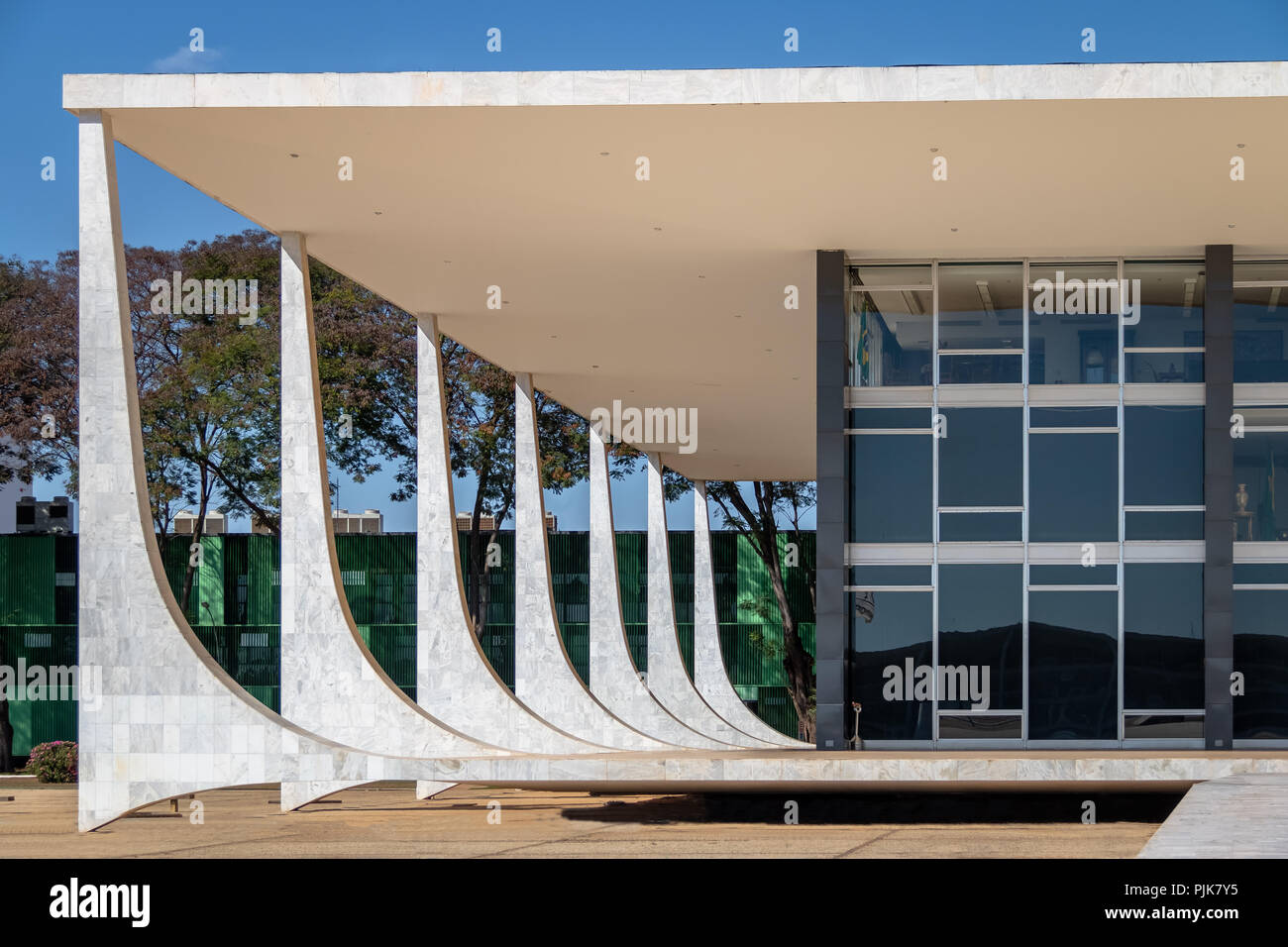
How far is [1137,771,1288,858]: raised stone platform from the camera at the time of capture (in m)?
9.91

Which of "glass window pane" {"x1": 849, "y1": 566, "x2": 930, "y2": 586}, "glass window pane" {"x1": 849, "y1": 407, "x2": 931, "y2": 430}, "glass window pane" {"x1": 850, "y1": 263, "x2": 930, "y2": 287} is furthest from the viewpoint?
"glass window pane" {"x1": 850, "y1": 263, "x2": 930, "y2": 287}

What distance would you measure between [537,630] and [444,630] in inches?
211

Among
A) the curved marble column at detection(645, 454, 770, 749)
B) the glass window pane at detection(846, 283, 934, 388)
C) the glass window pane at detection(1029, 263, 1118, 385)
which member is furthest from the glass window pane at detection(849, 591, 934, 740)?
the curved marble column at detection(645, 454, 770, 749)

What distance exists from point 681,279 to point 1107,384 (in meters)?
5.24

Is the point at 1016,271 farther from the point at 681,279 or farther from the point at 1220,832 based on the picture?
the point at 1220,832

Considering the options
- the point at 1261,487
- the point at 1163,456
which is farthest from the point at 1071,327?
the point at 1261,487

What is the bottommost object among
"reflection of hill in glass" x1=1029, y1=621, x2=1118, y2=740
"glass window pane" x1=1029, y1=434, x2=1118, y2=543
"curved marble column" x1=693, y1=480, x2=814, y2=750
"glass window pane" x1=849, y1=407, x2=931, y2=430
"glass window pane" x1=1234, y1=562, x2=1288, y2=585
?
"curved marble column" x1=693, y1=480, x2=814, y2=750

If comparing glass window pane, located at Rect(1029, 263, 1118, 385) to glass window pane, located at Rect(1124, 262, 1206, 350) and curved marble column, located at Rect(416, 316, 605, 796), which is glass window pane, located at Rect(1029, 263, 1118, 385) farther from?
curved marble column, located at Rect(416, 316, 605, 796)

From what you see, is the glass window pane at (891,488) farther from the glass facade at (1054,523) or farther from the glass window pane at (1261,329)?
the glass window pane at (1261,329)

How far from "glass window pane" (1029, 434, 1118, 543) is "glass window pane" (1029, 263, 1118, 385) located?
2.20ft

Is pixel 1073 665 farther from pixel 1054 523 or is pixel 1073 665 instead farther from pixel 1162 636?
pixel 1054 523

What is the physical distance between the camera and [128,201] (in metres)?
34.3

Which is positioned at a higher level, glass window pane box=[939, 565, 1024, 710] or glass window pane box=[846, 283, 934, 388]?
glass window pane box=[846, 283, 934, 388]
